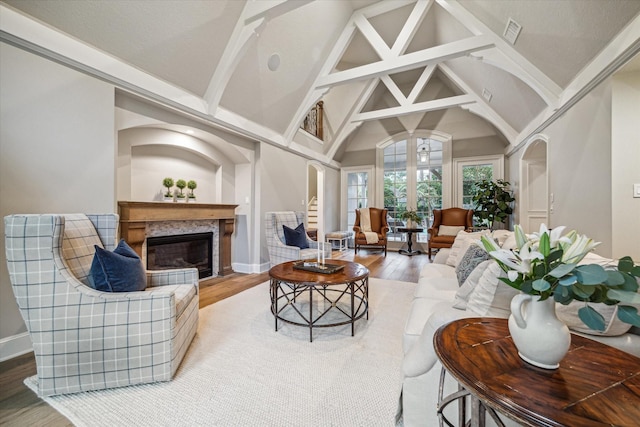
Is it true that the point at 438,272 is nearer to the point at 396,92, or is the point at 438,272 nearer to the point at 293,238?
the point at 293,238

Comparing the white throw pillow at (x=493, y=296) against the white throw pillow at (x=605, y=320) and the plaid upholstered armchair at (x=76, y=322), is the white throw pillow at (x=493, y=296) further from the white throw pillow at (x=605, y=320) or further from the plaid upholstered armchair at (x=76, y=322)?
the plaid upholstered armchair at (x=76, y=322)

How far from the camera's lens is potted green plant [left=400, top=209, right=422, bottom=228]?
20.3ft

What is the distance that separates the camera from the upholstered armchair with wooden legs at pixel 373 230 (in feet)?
19.0

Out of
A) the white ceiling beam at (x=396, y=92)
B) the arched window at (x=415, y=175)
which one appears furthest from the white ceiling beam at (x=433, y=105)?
the arched window at (x=415, y=175)

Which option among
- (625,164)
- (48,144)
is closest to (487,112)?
(625,164)

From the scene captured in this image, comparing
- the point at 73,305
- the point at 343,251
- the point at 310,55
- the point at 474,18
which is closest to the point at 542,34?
the point at 474,18

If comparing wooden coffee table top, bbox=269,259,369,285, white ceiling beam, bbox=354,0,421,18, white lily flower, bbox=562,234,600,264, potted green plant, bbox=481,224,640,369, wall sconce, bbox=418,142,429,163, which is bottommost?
wooden coffee table top, bbox=269,259,369,285

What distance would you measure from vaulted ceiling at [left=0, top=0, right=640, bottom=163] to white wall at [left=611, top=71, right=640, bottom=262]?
0.24 m

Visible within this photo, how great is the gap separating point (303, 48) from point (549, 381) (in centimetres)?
436

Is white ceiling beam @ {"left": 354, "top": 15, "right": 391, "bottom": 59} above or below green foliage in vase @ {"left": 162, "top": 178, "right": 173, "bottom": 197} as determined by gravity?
above

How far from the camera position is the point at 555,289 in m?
0.70

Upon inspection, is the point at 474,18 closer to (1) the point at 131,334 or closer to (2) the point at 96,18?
(2) the point at 96,18

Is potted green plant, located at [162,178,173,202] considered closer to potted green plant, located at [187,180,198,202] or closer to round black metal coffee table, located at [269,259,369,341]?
potted green plant, located at [187,180,198,202]

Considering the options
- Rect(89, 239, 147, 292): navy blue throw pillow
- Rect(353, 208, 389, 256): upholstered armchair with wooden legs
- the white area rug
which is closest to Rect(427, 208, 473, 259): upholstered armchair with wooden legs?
Rect(353, 208, 389, 256): upholstered armchair with wooden legs
